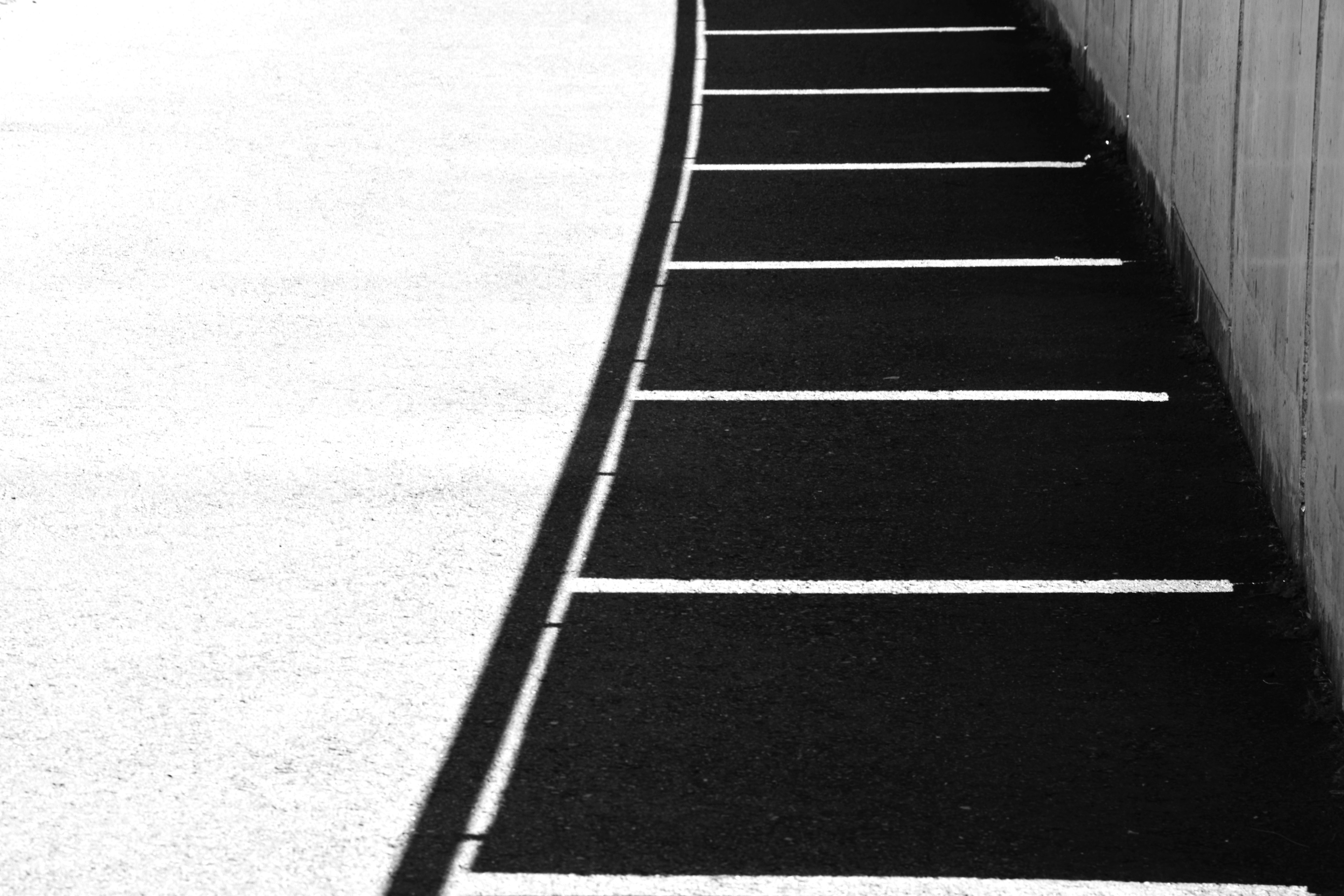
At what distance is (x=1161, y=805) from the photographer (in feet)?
15.1

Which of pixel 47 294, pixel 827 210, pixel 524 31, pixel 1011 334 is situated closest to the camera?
pixel 1011 334

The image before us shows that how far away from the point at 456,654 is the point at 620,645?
1.71 feet

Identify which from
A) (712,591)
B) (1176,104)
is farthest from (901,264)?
(712,591)

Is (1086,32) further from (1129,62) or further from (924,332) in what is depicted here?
(924,332)

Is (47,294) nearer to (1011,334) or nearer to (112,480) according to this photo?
(112,480)

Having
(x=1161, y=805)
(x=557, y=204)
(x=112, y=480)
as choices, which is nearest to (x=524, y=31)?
(x=557, y=204)

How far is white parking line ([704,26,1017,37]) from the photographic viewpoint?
14.3 meters

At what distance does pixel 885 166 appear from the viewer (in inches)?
427

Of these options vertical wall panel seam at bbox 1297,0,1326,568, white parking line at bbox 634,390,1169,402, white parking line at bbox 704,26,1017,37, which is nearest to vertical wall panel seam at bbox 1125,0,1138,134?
white parking line at bbox 634,390,1169,402

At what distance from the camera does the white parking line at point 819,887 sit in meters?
4.22

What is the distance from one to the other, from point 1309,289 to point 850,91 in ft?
24.3

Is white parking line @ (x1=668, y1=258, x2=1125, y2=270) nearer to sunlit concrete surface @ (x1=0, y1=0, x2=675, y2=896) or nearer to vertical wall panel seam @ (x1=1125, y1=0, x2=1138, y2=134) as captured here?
sunlit concrete surface @ (x1=0, y1=0, x2=675, y2=896)

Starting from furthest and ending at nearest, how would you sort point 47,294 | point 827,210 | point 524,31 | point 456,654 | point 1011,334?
point 524,31 < point 827,210 < point 47,294 < point 1011,334 < point 456,654

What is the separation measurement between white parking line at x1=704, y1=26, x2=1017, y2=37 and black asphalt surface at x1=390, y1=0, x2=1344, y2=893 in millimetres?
4885
